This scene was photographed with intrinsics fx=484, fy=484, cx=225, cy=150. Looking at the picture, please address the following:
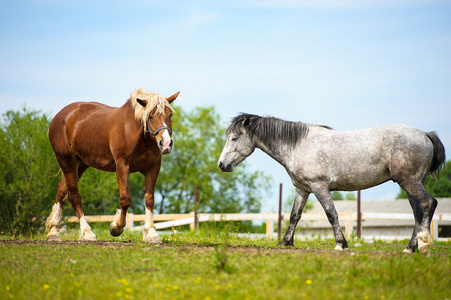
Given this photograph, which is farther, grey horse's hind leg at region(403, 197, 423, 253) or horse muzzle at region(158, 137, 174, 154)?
horse muzzle at region(158, 137, 174, 154)

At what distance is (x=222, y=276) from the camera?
5.14 metres

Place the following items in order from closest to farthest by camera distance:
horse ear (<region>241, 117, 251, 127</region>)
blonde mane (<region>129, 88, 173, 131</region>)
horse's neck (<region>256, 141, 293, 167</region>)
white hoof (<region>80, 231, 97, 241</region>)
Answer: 1. blonde mane (<region>129, 88, 173, 131</region>)
2. horse's neck (<region>256, 141, 293, 167</region>)
3. horse ear (<region>241, 117, 251, 127</region>)
4. white hoof (<region>80, 231, 97, 241</region>)

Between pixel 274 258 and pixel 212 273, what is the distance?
100 cm

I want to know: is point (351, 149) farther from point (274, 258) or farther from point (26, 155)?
point (26, 155)

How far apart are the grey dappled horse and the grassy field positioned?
160 centimetres

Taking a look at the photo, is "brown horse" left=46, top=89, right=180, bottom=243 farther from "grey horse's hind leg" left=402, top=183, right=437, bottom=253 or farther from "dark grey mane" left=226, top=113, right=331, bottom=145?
"grey horse's hind leg" left=402, top=183, right=437, bottom=253

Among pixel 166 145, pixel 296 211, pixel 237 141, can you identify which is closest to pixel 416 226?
pixel 296 211

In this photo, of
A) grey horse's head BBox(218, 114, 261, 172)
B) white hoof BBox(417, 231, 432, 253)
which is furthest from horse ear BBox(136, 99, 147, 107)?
white hoof BBox(417, 231, 432, 253)

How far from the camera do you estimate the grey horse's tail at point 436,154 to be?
7.74 meters

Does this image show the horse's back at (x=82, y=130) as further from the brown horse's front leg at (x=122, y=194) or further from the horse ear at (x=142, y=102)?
the horse ear at (x=142, y=102)

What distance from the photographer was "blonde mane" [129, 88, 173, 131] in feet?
26.4

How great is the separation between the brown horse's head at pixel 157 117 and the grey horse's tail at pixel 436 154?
421 cm

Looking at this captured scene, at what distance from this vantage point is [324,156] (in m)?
7.96

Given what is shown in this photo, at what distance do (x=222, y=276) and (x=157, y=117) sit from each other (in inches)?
140
